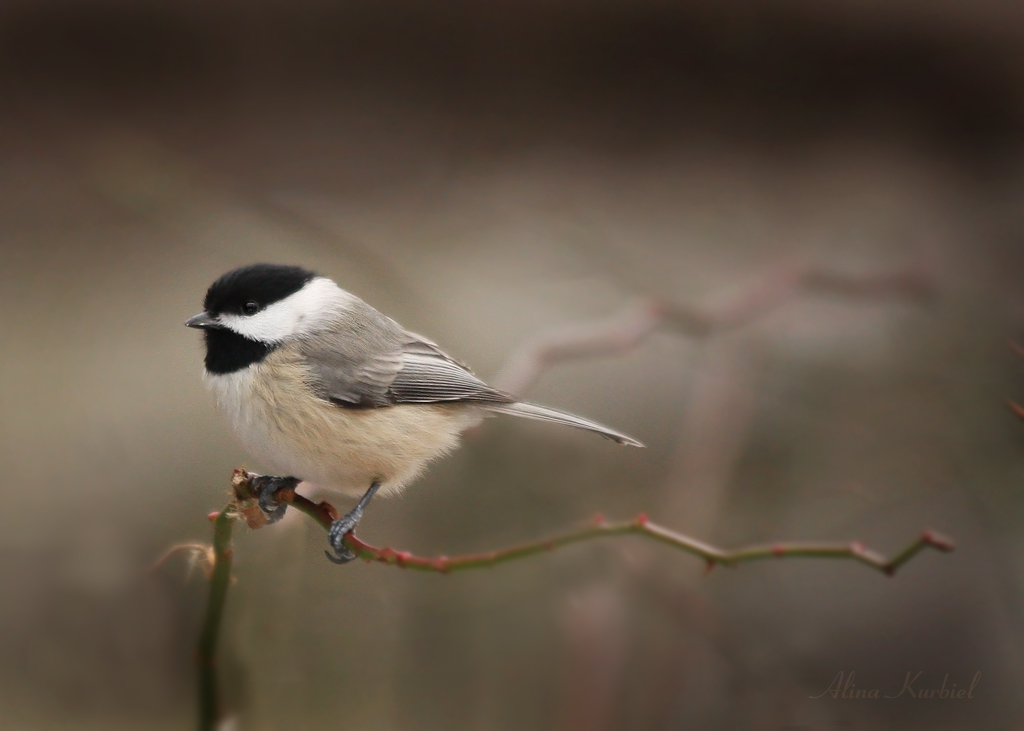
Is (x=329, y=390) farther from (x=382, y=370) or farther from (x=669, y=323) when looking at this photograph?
(x=669, y=323)

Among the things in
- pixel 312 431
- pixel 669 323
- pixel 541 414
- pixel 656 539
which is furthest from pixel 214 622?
pixel 669 323

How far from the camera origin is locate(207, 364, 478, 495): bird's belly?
147 centimetres

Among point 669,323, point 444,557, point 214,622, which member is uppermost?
point 669,323

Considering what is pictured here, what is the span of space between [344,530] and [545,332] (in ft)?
5.18

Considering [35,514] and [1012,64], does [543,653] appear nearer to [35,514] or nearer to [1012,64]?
[35,514]

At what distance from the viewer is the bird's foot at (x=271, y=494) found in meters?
1.40

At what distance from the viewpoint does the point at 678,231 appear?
477 cm

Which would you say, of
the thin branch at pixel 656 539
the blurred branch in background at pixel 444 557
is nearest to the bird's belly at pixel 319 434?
the blurred branch in background at pixel 444 557

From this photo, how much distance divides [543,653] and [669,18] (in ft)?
11.8

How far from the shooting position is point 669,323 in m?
2.30

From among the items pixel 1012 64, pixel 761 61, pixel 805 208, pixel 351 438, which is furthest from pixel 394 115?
pixel 351 438

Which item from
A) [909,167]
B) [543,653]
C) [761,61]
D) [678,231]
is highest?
[761,61]

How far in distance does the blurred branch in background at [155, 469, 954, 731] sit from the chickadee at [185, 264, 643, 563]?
10.2 inches

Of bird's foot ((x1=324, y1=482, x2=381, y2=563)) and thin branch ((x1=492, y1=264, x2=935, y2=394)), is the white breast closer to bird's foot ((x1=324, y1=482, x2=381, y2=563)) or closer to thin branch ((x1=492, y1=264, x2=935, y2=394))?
bird's foot ((x1=324, y1=482, x2=381, y2=563))
